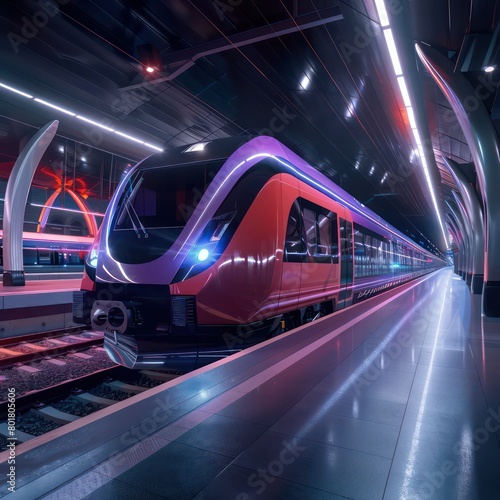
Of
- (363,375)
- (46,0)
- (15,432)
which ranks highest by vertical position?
(46,0)

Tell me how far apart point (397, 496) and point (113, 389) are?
352 cm

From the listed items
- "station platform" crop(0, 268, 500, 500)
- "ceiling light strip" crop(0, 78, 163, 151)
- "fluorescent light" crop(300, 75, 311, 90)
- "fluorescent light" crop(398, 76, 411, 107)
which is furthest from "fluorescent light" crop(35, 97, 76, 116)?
"station platform" crop(0, 268, 500, 500)

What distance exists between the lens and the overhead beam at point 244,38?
20.5 feet

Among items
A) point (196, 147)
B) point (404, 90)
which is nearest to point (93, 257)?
point (196, 147)

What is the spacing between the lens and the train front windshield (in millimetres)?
4133

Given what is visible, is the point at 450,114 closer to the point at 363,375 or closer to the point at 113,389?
the point at 363,375

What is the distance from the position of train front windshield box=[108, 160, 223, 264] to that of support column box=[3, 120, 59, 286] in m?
8.05

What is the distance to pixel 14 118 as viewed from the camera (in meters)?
11.3

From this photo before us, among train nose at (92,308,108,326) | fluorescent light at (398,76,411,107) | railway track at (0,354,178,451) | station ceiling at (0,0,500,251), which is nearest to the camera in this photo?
railway track at (0,354,178,451)

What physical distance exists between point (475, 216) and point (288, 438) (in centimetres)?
1460

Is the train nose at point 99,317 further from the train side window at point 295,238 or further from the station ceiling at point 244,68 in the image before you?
the station ceiling at point 244,68

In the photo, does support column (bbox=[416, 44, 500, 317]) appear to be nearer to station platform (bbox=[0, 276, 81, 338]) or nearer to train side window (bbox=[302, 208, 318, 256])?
train side window (bbox=[302, 208, 318, 256])

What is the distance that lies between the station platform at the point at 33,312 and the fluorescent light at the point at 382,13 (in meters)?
8.19

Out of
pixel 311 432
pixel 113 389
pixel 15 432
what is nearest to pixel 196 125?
pixel 113 389
